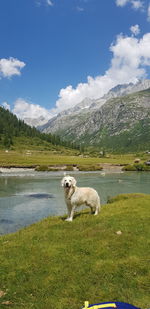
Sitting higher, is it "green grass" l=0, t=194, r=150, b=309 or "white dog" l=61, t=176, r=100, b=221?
"white dog" l=61, t=176, r=100, b=221

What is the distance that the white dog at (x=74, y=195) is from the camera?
16139 millimetres

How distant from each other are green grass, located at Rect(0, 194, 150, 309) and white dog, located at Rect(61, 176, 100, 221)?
5.20 ft

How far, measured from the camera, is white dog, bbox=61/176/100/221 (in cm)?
1614

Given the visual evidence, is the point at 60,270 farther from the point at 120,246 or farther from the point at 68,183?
the point at 68,183

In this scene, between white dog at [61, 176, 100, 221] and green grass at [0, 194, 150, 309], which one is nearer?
green grass at [0, 194, 150, 309]

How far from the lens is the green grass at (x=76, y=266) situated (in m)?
8.38

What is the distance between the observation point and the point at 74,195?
53.7ft

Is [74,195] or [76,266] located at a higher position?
[74,195]

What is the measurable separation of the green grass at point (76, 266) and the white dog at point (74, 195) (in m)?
1.59

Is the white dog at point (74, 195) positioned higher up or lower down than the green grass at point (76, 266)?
higher up

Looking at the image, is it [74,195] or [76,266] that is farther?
[74,195]

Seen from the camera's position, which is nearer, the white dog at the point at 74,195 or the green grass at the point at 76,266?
the green grass at the point at 76,266

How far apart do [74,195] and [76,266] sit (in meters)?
6.48

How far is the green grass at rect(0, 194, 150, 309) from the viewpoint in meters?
8.38
